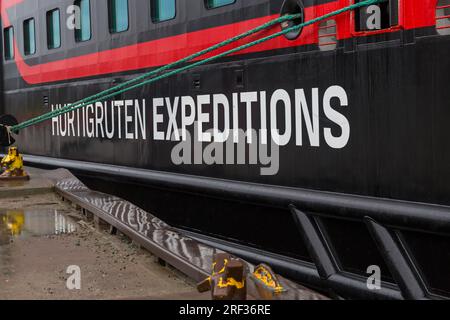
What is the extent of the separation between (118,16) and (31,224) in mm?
3149

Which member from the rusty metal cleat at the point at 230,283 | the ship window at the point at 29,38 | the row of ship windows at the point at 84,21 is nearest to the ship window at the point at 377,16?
the row of ship windows at the point at 84,21

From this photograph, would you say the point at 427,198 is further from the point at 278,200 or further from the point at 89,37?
the point at 89,37

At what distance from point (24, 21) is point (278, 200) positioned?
19.9 feet

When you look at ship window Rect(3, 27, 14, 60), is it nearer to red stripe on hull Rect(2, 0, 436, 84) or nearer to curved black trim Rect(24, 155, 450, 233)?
red stripe on hull Rect(2, 0, 436, 84)

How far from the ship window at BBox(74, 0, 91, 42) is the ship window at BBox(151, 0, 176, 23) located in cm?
148

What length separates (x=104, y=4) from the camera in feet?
22.8

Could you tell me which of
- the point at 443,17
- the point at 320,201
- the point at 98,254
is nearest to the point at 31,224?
the point at 98,254

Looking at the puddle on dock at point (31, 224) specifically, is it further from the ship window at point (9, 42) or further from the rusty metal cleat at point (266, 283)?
the ship window at point (9, 42)

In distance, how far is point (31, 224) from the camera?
170 inches

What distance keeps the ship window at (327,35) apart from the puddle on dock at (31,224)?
1.96 metres

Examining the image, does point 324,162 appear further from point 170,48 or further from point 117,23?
point 117,23

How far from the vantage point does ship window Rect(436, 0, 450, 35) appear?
11.4 feet

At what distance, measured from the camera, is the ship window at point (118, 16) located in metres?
6.66

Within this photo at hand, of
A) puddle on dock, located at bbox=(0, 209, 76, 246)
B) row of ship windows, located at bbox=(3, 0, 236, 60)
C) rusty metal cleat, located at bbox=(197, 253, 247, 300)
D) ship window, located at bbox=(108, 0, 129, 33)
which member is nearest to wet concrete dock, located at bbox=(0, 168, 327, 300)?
puddle on dock, located at bbox=(0, 209, 76, 246)
